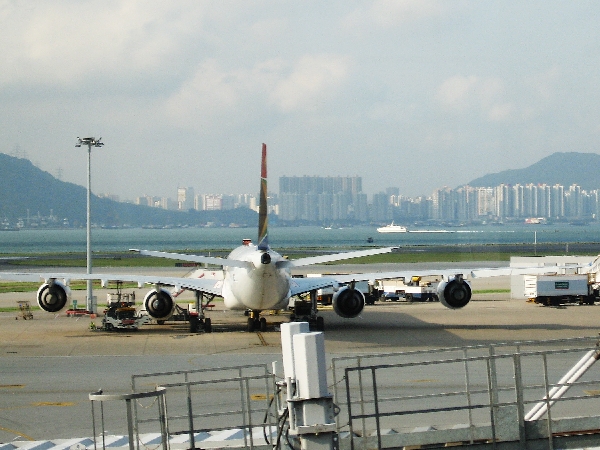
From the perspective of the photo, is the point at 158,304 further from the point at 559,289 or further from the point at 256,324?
the point at 559,289

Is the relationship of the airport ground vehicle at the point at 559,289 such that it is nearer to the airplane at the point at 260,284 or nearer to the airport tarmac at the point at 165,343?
the airport tarmac at the point at 165,343

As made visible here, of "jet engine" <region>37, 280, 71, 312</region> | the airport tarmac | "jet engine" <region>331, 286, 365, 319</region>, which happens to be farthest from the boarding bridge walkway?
"jet engine" <region>37, 280, 71, 312</region>

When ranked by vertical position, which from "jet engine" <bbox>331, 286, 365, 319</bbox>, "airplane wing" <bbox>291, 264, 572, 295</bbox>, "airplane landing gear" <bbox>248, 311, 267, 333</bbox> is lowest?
"airplane landing gear" <bbox>248, 311, 267, 333</bbox>

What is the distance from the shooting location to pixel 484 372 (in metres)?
31.5

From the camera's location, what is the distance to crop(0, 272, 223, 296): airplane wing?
4584cm

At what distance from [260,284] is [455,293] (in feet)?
34.1

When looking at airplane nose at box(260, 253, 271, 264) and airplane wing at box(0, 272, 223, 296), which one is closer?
airplane nose at box(260, 253, 271, 264)

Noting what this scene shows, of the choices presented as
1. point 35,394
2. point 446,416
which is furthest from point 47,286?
point 446,416

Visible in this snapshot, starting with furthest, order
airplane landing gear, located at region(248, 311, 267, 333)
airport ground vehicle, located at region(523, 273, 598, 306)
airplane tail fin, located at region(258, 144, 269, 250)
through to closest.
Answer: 1. airport ground vehicle, located at region(523, 273, 598, 306)
2. airplane landing gear, located at region(248, 311, 267, 333)
3. airplane tail fin, located at region(258, 144, 269, 250)

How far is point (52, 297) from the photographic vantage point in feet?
149

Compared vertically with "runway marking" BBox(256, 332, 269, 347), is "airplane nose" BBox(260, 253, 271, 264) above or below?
above

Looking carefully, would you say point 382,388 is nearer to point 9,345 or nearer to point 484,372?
point 484,372

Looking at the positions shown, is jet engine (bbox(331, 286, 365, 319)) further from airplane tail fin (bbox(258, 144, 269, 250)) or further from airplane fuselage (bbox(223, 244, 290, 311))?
airplane tail fin (bbox(258, 144, 269, 250))

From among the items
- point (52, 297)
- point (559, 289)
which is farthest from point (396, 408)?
point (559, 289)
